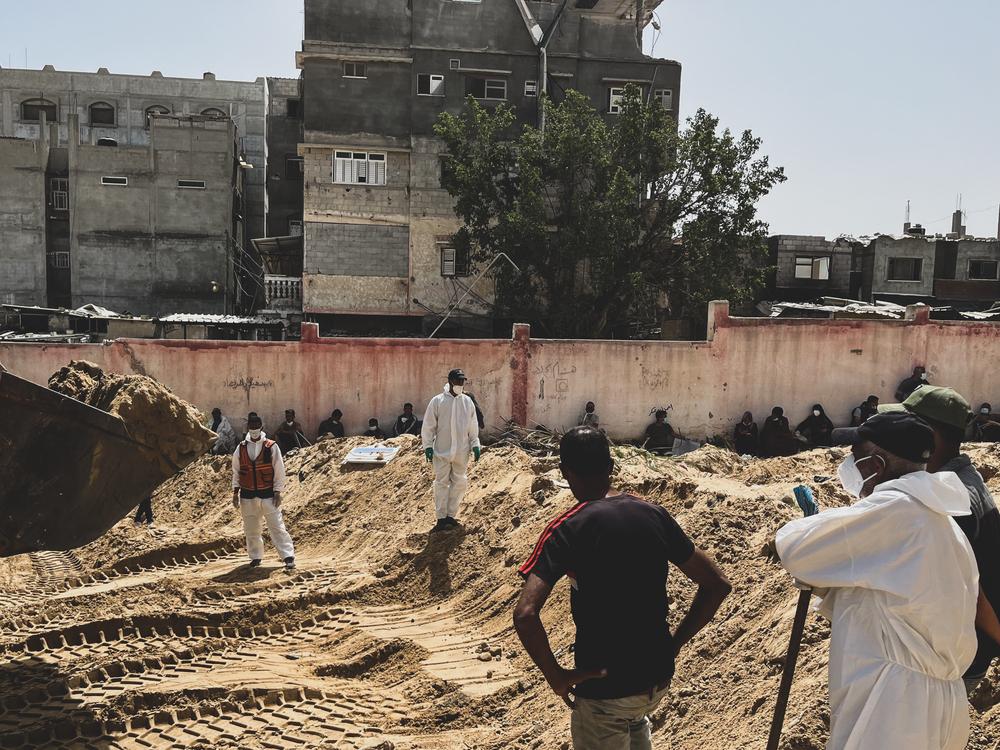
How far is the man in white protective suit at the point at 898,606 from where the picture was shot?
9.77ft

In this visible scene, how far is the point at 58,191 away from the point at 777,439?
27551 mm

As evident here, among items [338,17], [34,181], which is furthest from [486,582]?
[34,181]

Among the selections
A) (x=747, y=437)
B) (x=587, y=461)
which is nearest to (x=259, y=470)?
(x=587, y=461)

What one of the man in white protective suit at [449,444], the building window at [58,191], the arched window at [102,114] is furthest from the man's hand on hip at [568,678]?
the arched window at [102,114]

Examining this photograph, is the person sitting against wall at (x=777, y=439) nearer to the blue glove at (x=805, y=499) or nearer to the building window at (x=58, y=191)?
the blue glove at (x=805, y=499)

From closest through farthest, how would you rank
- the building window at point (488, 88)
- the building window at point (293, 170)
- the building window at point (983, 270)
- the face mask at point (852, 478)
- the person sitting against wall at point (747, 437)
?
the face mask at point (852, 478) → the person sitting against wall at point (747, 437) → the building window at point (488, 88) → the building window at point (983, 270) → the building window at point (293, 170)

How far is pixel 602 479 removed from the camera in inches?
129

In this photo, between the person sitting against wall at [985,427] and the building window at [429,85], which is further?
the building window at [429,85]

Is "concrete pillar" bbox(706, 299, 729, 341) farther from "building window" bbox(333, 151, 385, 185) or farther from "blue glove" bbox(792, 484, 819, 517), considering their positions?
"blue glove" bbox(792, 484, 819, 517)

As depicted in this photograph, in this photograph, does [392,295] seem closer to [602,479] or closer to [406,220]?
[406,220]

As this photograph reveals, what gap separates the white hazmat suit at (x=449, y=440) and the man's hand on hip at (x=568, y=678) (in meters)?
6.78

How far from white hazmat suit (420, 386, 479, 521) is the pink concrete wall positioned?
7.10m

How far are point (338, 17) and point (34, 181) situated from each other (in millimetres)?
13243

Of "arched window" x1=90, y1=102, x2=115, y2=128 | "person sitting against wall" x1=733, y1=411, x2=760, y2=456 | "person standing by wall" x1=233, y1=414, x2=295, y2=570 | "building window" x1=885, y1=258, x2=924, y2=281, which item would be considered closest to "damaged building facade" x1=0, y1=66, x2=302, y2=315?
"arched window" x1=90, y1=102, x2=115, y2=128
